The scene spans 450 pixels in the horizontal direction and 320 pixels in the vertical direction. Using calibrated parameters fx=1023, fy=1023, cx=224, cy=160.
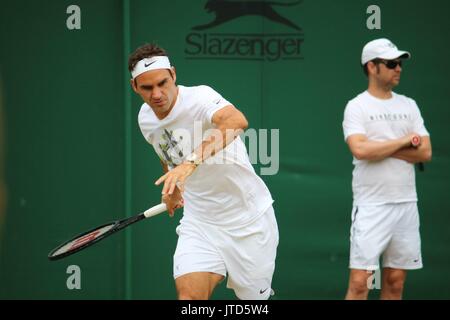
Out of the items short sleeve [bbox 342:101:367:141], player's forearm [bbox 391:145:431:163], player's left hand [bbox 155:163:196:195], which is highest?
short sleeve [bbox 342:101:367:141]

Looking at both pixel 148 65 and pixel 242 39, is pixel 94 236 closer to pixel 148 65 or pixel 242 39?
pixel 148 65

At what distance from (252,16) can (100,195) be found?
5.90 feet

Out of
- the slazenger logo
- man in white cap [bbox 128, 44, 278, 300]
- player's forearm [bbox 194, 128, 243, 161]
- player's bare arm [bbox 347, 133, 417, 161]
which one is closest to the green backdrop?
the slazenger logo

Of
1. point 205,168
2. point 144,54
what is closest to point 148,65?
point 144,54

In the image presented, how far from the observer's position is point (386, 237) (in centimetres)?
701

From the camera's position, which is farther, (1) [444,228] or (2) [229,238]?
(1) [444,228]

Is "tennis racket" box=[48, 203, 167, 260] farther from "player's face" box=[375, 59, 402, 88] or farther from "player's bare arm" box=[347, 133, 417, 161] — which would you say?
"player's face" box=[375, 59, 402, 88]

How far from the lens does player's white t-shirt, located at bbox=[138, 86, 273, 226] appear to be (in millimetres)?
5730

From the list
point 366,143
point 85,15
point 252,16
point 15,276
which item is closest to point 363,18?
point 252,16

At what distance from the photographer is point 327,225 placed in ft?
26.0

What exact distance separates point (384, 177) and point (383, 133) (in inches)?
12.0

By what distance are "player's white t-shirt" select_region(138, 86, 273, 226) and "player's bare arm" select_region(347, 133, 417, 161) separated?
1145mm

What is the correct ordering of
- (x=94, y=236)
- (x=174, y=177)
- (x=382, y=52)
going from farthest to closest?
(x=382, y=52)
(x=94, y=236)
(x=174, y=177)

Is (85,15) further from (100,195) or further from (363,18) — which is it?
(363,18)
